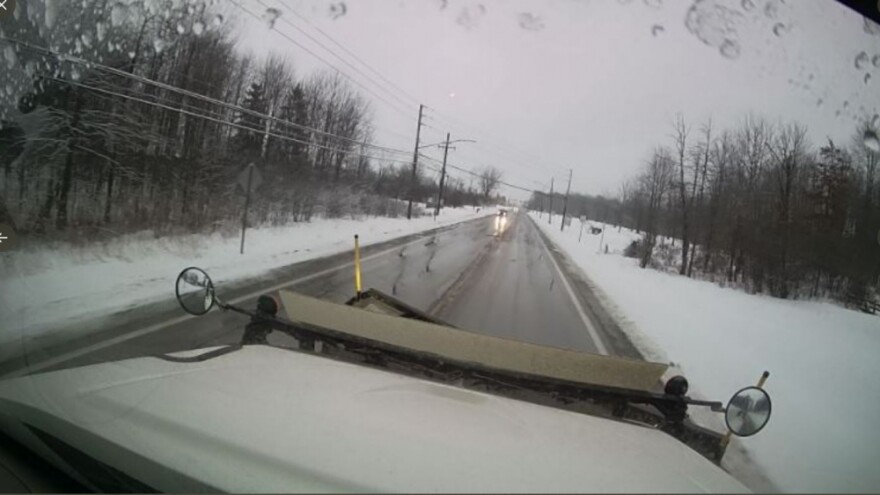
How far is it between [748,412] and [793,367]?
212 cm

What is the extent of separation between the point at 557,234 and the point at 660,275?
45.3 feet

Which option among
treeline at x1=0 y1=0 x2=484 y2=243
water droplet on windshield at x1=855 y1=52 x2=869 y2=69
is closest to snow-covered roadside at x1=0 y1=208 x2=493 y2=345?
treeline at x1=0 y1=0 x2=484 y2=243

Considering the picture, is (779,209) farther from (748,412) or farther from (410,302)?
(410,302)

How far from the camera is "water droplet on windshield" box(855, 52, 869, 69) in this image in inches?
128

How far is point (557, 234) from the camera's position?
19828mm

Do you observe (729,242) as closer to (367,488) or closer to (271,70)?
(367,488)

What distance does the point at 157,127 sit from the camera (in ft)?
23.5

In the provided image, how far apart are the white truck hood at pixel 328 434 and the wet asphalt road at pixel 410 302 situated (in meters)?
2.17

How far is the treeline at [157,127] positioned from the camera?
5.91 m

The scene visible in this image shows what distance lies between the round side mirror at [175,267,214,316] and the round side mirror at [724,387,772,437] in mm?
2664

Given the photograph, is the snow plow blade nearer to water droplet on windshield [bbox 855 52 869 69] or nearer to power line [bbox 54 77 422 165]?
water droplet on windshield [bbox 855 52 869 69]

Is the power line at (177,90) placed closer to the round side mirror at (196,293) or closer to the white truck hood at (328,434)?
the round side mirror at (196,293)

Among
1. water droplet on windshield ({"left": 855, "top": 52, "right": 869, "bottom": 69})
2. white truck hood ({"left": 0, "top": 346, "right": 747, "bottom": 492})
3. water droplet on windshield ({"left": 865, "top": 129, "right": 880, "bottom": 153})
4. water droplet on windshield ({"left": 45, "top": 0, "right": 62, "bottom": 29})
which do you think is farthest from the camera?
water droplet on windshield ({"left": 45, "top": 0, "right": 62, "bottom": 29})

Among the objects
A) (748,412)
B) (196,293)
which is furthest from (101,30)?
(748,412)
